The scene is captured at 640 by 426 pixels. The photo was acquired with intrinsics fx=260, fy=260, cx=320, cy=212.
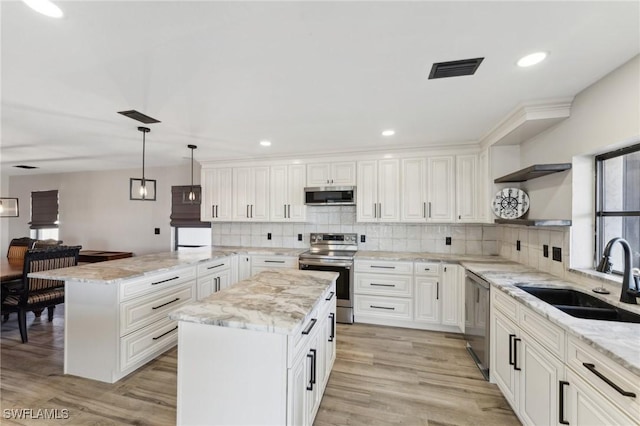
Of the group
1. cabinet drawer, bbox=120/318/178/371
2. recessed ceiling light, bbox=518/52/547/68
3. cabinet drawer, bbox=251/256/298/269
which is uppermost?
recessed ceiling light, bbox=518/52/547/68

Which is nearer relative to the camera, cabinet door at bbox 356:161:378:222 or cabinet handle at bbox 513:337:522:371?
cabinet handle at bbox 513:337:522:371

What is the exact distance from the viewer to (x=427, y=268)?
333 centimetres

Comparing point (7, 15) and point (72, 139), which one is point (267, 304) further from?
point (72, 139)

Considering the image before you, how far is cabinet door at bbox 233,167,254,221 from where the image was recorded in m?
4.33

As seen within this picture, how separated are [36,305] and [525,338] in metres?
4.88

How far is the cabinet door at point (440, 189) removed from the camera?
3502 mm

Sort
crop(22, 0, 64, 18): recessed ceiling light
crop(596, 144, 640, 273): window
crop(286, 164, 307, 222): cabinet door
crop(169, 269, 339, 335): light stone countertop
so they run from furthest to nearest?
crop(286, 164, 307, 222): cabinet door, crop(596, 144, 640, 273): window, crop(169, 269, 339, 335): light stone countertop, crop(22, 0, 64, 18): recessed ceiling light

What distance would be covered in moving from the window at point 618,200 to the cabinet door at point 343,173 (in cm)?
250

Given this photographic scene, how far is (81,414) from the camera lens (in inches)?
74.4

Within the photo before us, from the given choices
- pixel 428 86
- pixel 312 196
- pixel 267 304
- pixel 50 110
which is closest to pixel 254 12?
pixel 428 86

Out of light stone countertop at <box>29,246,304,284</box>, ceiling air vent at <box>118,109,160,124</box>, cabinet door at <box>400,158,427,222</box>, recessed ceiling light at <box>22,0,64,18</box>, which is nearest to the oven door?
cabinet door at <box>400,158,427,222</box>

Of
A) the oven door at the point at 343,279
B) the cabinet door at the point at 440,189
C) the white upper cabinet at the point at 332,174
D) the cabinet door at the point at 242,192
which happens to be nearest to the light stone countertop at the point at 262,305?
the oven door at the point at 343,279

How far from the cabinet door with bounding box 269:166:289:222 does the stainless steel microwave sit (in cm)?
41

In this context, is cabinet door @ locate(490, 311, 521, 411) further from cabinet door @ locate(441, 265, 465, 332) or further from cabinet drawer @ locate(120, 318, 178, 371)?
cabinet drawer @ locate(120, 318, 178, 371)
